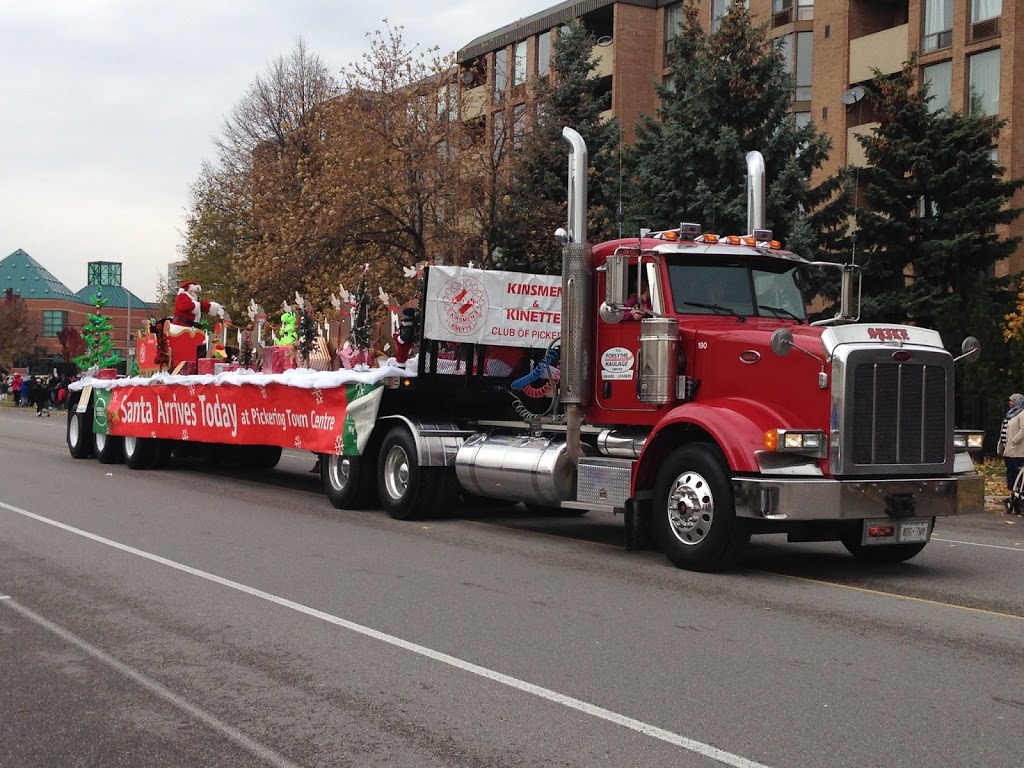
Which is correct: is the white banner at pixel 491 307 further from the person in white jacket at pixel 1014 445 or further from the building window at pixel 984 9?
the building window at pixel 984 9

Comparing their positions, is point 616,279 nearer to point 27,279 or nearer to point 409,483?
point 409,483

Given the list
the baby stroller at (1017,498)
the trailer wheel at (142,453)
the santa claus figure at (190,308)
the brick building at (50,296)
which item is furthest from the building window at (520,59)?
the brick building at (50,296)

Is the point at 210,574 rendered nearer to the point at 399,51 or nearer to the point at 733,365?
the point at 733,365

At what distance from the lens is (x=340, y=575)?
975 cm

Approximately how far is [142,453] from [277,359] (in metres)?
4.81

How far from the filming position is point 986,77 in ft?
106

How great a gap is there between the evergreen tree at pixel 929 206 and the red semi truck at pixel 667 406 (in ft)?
48.4

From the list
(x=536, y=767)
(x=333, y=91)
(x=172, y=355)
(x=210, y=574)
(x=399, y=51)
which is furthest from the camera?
(x=333, y=91)

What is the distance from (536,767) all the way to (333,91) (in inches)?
1514

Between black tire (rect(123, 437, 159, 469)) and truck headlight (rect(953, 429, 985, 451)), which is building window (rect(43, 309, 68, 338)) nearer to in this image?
black tire (rect(123, 437, 159, 469))

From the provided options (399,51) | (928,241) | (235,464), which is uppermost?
(399,51)

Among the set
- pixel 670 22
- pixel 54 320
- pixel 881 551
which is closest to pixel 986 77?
pixel 670 22

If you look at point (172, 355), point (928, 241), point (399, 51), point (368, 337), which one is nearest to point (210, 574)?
point (368, 337)

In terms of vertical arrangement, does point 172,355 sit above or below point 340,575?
above
